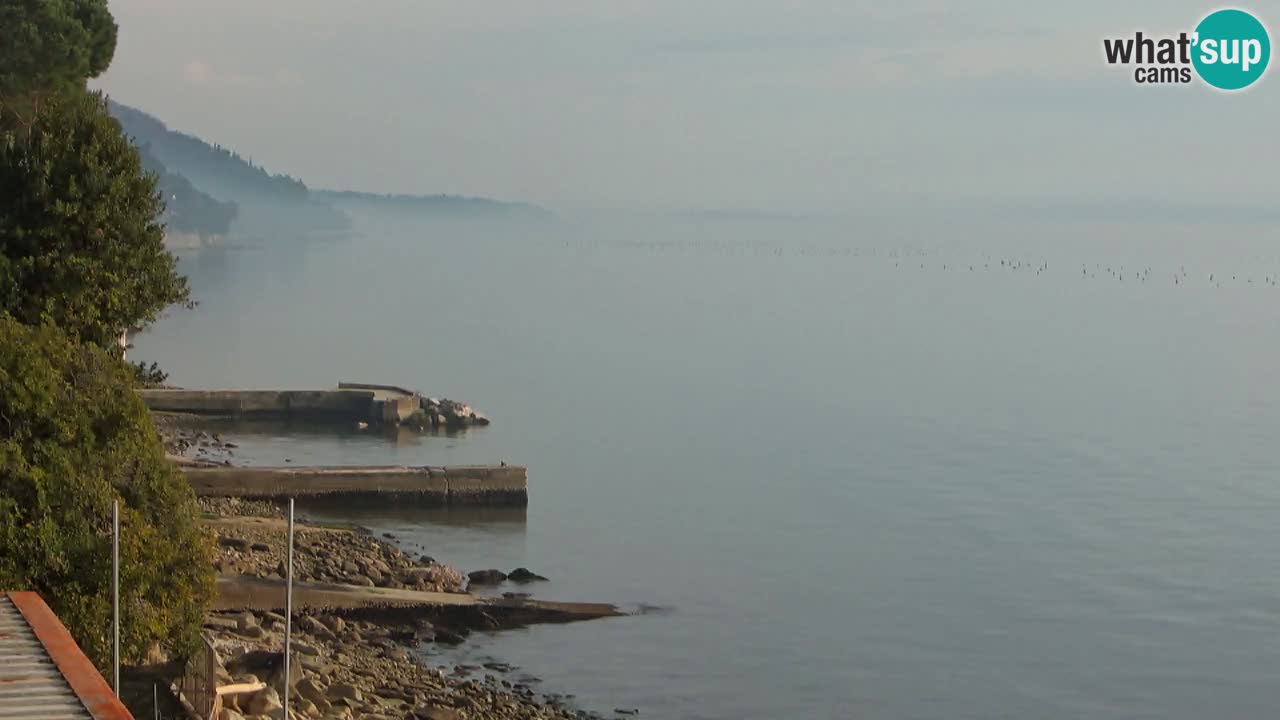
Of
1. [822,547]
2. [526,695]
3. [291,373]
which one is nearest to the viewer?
[526,695]

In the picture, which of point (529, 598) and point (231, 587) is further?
point (529, 598)

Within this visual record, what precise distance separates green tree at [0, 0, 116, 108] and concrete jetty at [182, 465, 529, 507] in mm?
12540

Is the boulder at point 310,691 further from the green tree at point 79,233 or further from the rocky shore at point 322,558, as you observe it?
the green tree at point 79,233

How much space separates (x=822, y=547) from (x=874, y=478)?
31.5ft

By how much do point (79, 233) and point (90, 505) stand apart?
1221 cm

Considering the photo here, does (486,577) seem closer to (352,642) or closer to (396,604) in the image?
(396,604)

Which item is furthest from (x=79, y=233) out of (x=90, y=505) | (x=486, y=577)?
(x=90, y=505)

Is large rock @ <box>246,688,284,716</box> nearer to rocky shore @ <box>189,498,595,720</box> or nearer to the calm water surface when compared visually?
rocky shore @ <box>189,498,595,720</box>

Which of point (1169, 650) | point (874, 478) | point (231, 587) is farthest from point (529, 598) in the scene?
point (874, 478)

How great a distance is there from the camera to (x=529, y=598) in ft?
105

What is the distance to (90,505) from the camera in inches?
770

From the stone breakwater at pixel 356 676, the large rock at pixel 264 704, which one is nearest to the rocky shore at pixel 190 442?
the stone breakwater at pixel 356 676

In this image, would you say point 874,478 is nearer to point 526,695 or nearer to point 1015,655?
point 1015,655

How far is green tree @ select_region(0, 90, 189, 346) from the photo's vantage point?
2989 cm
